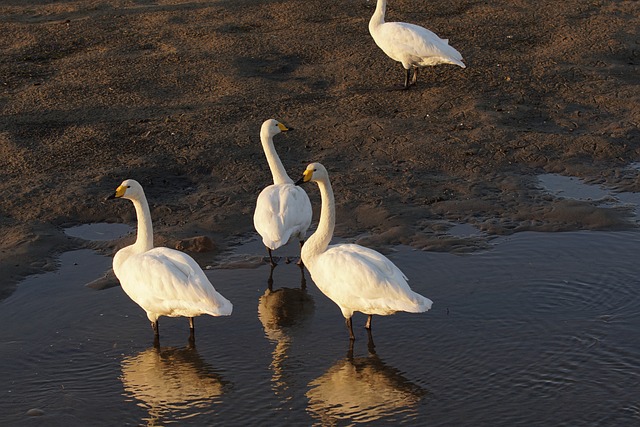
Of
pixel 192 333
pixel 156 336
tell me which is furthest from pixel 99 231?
pixel 192 333

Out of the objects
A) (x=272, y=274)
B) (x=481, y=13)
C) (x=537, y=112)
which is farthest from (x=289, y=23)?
(x=272, y=274)

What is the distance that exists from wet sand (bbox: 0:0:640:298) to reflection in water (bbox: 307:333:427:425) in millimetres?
2230

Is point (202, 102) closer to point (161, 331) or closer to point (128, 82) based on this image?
point (128, 82)

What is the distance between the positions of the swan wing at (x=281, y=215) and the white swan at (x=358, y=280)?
72 centimetres

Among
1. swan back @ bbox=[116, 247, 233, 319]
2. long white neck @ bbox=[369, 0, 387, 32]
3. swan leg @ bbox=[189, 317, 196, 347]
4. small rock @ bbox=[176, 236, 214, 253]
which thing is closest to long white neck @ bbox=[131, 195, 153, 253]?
swan back @ bbox=[116, 247, 233, 319]

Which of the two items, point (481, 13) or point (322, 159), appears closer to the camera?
point (322, 159)

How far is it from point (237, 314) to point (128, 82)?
6.50 meters

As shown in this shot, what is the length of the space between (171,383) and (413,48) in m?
7.36

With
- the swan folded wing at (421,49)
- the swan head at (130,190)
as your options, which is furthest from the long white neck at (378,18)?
the swan head at (130,190)

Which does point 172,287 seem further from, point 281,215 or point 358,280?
point 281,215

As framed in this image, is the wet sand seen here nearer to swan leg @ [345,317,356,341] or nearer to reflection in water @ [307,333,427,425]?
swan leg @ [345,317,356,341]

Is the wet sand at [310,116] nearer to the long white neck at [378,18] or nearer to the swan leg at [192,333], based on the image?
the long white neck at [378,18]

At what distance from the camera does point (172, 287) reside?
7.57 meters

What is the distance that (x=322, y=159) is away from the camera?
1141 cm
